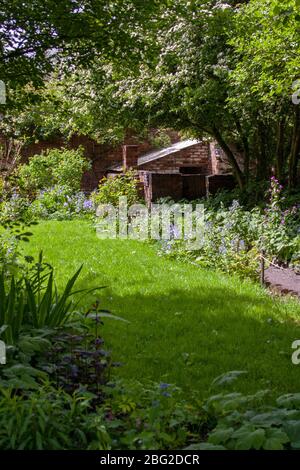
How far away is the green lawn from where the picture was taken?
14.3ft

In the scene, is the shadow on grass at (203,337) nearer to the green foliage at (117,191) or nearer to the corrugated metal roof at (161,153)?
the green foliage at (117,191)

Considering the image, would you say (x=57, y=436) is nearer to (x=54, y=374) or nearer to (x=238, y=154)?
Result: (x=54, y=374)

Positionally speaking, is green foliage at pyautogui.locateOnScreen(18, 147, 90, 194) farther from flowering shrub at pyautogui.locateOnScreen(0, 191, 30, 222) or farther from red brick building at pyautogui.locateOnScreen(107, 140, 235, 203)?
flowering shrub at pyautogui.locateOnScreen(0, 191, 30, 222)

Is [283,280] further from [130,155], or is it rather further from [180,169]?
[180,169]

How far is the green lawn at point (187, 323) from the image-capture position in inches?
171

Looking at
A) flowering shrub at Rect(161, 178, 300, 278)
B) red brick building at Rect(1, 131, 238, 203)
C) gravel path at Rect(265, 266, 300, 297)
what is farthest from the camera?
red brick building at Rect(1, 131, 238, 203)

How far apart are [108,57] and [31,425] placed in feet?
13.9

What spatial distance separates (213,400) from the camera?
296cm

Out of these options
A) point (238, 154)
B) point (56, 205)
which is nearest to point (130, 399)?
point (56, 205)

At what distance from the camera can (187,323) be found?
18.0 ft

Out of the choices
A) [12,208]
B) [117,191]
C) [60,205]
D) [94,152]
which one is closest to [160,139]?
[94,152]

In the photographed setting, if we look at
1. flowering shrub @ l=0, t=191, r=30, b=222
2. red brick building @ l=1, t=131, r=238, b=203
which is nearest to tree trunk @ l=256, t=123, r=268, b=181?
red brick building @ l=1, t=131, r=238, b=203

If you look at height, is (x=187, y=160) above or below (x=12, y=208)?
above

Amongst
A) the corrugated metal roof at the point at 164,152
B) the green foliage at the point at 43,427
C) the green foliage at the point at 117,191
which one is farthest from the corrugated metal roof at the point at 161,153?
the green foliage at the point at 43,427
